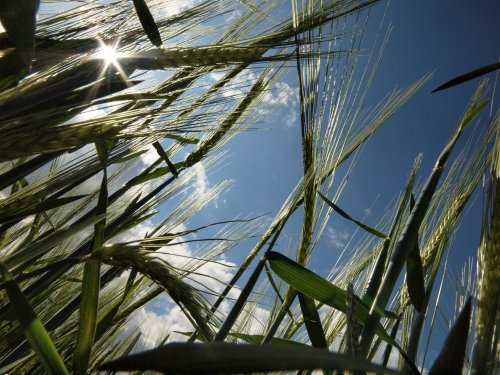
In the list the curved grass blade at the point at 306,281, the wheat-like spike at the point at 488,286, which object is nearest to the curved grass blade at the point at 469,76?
the wheat-like spike at the point at 488,286

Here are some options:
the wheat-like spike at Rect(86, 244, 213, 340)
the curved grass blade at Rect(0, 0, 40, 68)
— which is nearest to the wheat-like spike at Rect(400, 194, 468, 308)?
the wheat-like spike at Rect(86, 244, 213, 340)

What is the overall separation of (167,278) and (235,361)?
0.42m

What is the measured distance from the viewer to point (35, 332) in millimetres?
537

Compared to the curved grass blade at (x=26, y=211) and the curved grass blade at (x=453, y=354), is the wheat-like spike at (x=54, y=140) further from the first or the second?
the curved grass blade at (x=453, y=354)

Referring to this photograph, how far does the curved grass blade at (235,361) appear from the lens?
1.05 ft

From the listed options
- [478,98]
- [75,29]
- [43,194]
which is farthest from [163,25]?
[478,98]

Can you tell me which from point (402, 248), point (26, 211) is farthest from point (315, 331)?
point (26, 211)

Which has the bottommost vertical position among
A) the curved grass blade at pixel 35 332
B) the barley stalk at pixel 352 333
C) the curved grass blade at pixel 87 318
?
the curved grass blade at pixel 35 332

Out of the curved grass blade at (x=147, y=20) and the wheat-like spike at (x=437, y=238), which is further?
the wheat-like spike at (x=437, y=238)

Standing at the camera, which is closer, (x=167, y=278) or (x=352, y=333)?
(x=352, y=333)

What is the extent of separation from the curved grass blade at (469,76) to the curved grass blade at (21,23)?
0.64m

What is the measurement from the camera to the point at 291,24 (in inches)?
45.4

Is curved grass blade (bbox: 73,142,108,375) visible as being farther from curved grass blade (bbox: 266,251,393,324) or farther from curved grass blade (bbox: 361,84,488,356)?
curved grass blade (bbox: 361,84,488,356)

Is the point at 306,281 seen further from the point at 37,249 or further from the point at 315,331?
the point at 37,249
